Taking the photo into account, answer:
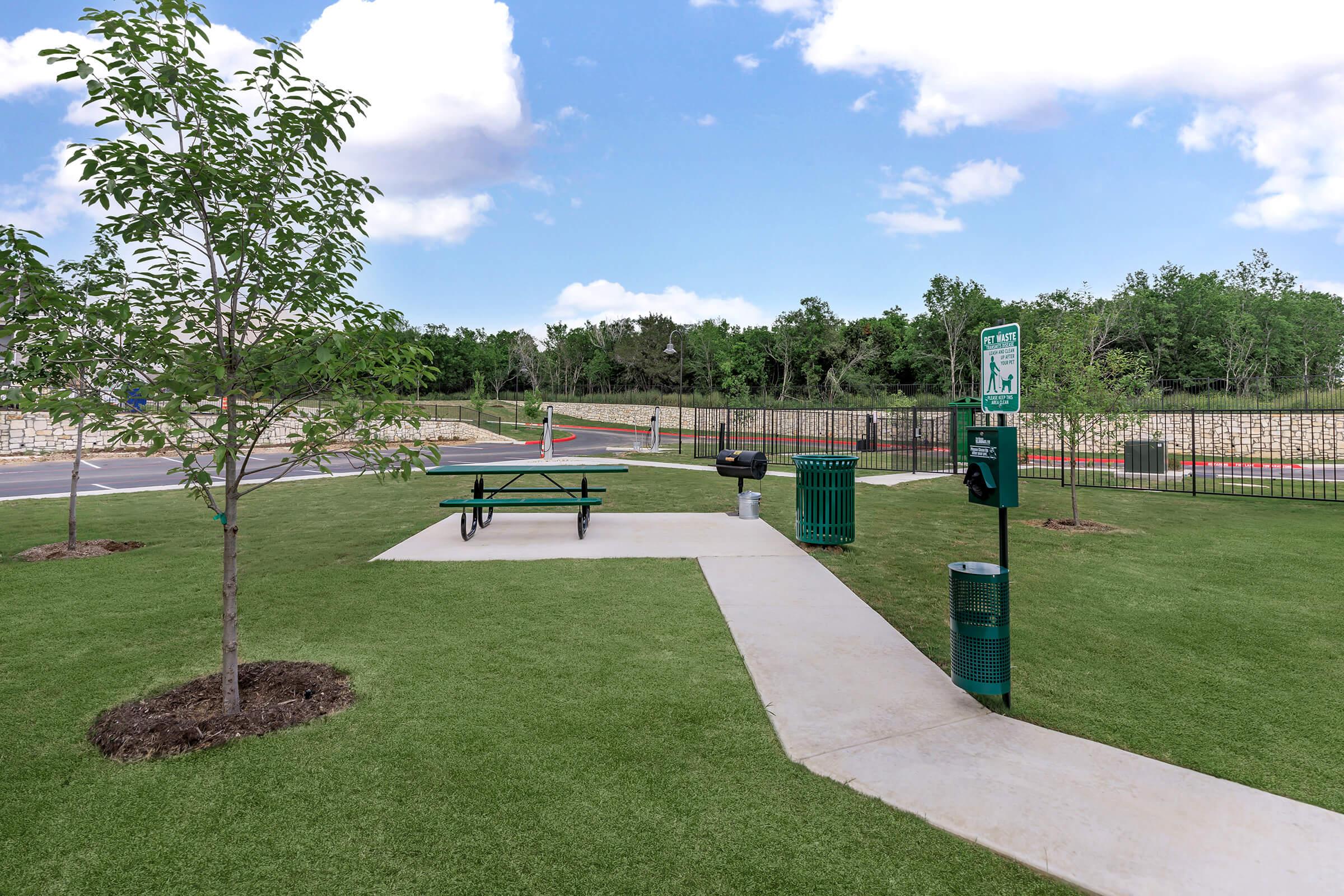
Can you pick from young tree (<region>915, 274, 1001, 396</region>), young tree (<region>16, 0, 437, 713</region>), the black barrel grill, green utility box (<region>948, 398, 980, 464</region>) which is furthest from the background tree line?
young tree (<region>16, 0, 437, 713</region>)

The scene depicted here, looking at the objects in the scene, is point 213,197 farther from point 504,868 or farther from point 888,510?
point 888,510

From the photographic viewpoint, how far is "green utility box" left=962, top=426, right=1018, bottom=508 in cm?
418

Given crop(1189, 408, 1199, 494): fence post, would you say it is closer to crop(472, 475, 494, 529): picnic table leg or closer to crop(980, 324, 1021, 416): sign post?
crop(980, 324, 1021, 416): sign post

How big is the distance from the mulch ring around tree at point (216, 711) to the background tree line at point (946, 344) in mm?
33745

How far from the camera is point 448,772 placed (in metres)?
3.26

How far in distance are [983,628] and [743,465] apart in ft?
24.3

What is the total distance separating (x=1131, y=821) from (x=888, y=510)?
943 cm

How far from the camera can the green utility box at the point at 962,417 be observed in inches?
782

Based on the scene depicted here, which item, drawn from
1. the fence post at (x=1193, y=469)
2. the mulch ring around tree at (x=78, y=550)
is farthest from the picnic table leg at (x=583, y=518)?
the fence post at (x=1193, y=469)

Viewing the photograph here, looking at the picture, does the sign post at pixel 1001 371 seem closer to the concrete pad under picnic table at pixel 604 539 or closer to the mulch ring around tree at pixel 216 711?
the concrete pad under picnic table at pixel 604 539

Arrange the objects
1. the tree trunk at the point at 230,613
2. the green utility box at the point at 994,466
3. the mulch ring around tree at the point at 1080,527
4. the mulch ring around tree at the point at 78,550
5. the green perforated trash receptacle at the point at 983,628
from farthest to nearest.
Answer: the mulch ring around tree at the point at 1080,527 < the mulch ring around tree at the point at 78,550 < the green utility box at the point at 994,466 < the green perforated trash receptacle at the point at 983,628 < the tree trunk at the point at 230,613

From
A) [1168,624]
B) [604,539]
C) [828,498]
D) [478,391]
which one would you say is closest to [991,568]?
[1168,624]

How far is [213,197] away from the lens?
3.70 metres

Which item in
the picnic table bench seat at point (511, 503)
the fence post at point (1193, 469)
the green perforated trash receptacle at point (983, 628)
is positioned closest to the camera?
the green perforated trash receptacle at point (983, 628)
